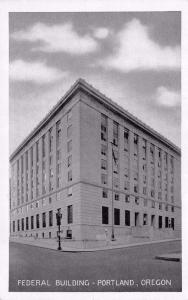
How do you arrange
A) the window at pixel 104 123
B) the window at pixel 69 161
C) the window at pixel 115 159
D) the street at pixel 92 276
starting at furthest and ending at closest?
the window at pixel 115 159, the window at pixel 104 123, the window at pixel 69 161, the street at pixel 92 276

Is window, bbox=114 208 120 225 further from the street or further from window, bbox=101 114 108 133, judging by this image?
the street

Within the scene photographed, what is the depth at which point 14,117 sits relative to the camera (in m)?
14.1

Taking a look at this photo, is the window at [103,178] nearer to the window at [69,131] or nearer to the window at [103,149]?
the window at [103,149]

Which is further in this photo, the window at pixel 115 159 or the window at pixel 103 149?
the window at pixel 115 159

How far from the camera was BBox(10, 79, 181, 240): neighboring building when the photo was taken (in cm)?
1828

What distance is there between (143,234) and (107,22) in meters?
16.0

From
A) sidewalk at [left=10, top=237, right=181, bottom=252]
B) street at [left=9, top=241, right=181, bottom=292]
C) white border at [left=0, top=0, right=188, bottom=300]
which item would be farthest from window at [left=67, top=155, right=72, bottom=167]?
street at [left=9, top=241, right=181, bottom=292]

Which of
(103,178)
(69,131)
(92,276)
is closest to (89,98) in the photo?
(69,131)

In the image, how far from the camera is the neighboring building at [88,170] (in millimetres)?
18281

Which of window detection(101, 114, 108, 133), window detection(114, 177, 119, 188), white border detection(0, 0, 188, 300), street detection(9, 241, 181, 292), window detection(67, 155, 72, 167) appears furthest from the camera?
window detection(114, 177, 119, 188)
